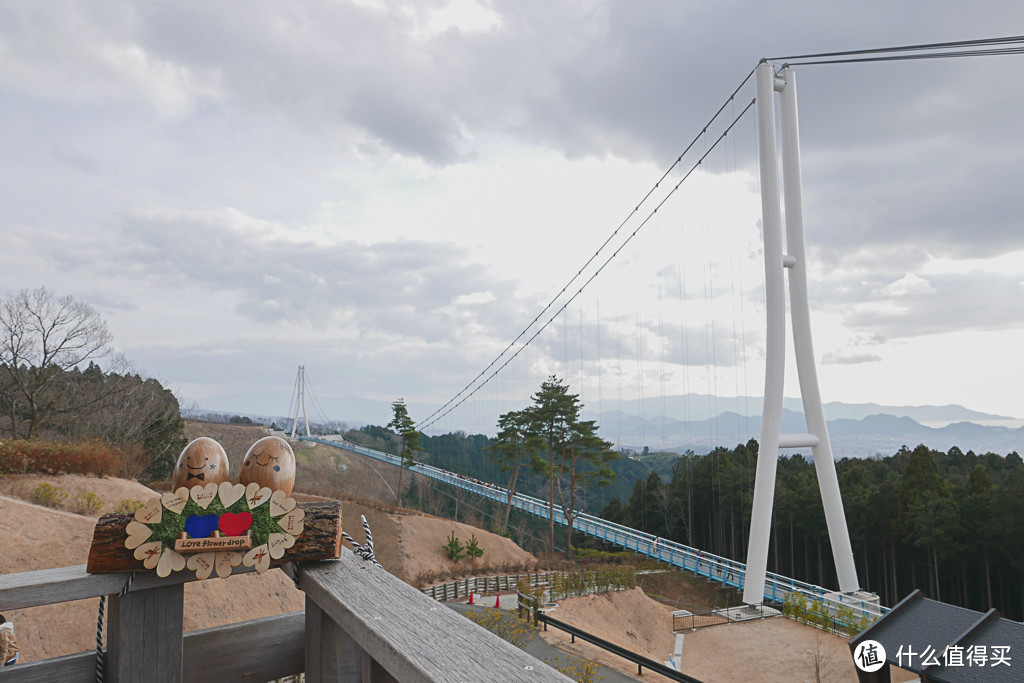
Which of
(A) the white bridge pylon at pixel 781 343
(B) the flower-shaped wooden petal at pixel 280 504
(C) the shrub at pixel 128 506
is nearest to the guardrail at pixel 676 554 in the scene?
(A) the white bridge pylon at pixel 781 343

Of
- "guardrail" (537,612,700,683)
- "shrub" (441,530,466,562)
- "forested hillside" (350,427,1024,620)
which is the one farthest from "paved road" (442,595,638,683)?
"forested hillside" (350,427,1024,620)

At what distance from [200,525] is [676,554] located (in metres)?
23.5

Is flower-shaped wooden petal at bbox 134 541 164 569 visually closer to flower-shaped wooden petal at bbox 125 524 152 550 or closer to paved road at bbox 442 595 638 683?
flower-shaped wooden petal at bbox 125 524 152 550

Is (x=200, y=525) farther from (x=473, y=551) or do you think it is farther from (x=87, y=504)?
(x=473, y=551)

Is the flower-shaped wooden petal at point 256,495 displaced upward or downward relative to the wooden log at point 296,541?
upward

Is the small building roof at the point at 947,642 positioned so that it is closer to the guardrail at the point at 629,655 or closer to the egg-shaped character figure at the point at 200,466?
the guardrail at the point at 629,655

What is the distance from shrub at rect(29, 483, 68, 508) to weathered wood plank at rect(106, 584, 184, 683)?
11.2m

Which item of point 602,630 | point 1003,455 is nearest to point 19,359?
point 602,630

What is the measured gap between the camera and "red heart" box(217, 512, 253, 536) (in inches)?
47.7

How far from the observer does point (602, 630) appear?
12773 millimetres

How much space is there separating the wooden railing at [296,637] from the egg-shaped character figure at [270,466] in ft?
0.77

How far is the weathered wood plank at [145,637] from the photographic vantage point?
1.18m

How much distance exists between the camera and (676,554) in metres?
22.4

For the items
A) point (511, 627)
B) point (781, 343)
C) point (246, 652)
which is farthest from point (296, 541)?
point (781, 343)
